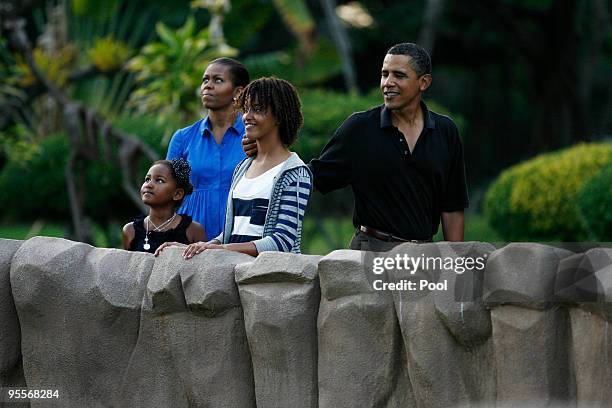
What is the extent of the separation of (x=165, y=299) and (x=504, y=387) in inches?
51.5

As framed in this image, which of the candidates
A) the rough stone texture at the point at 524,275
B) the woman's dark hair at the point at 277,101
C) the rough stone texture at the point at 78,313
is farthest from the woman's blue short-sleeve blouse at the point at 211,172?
the rough stone texture at the point at 524,275

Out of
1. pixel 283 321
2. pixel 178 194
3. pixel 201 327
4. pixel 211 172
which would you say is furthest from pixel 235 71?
pixel 283 321

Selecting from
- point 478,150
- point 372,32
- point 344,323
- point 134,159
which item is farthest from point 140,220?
point 478,150

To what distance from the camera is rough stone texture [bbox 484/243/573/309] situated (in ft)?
12.3

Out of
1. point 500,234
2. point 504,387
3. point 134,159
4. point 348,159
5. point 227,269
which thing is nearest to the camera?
point 504,387

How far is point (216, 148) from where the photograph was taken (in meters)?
5.11

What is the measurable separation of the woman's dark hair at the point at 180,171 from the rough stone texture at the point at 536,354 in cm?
Answer: 167

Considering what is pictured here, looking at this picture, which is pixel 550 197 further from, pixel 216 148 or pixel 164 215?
pixel 164 215

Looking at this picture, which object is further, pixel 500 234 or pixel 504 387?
pixel 500 234

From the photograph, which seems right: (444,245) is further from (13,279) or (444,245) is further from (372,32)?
(372,32)

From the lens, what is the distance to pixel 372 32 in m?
21.3

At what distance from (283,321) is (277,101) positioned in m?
0.93

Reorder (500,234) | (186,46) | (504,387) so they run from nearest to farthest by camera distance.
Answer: (504,387) < (186,46) < (500,234)

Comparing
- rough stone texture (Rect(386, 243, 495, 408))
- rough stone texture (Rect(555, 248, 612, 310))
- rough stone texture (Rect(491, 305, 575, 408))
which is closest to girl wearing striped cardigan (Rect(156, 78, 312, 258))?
rough stone texture (Rect(386, 243, 495, 408))
